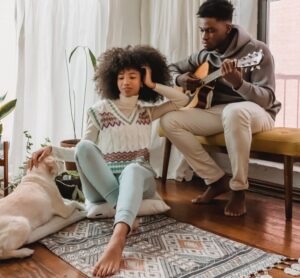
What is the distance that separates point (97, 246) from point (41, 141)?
143cm

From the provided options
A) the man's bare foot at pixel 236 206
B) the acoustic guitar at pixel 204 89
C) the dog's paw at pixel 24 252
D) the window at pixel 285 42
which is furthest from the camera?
the window at pixel 285 42

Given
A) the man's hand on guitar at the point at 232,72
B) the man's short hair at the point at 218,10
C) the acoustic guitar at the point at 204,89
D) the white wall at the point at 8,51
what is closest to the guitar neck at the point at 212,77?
the acoustic guitar at the point at 204,89

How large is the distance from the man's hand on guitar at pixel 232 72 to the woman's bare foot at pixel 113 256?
2.99ft

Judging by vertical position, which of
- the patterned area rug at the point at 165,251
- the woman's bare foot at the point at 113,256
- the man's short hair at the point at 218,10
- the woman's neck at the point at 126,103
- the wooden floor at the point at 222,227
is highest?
the man's short hair at the point at 218,10

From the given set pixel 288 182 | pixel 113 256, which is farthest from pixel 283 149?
pixel 113 256

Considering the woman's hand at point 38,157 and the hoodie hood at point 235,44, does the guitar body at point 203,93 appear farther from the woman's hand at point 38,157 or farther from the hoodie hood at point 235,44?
the woman's hand at point 38,157

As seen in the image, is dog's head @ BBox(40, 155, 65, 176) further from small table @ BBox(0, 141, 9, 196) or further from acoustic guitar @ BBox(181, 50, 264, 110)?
acoustic guitar @ BBox(181, 50, 264, 110)

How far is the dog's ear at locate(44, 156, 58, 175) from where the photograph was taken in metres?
1.87

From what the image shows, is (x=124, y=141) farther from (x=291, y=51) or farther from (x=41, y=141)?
(x=291, y=51)

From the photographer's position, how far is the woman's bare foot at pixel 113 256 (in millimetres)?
1399

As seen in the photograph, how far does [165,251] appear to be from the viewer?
63.6 inches

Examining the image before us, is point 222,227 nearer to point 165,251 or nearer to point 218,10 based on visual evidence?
point 165,251

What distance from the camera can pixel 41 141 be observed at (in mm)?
2908

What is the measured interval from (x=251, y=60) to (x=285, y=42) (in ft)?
2.94
